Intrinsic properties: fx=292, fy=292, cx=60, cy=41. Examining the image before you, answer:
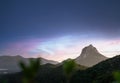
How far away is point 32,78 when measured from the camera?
98.9ft

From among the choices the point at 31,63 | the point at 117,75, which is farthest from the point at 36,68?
the point at 117,75

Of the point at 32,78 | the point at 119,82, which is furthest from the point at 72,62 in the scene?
the point at 119,82

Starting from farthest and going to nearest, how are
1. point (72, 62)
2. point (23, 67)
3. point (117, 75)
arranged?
point (72, 62) → point (23, 67) → point (117, 75)

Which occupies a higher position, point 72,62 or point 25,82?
point 72,62

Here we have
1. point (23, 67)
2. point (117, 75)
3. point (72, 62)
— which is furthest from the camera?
point (72, 62)

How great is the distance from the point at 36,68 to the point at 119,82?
8335 mm

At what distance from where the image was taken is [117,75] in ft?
86.5

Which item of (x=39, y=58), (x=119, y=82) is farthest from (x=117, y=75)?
(x=39, y=58)

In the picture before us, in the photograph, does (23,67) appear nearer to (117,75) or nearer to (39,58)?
(39,58)

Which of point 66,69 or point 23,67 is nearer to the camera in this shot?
point 23,67

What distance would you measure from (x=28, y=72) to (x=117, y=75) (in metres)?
9.12

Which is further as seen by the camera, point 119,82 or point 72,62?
point 72,62

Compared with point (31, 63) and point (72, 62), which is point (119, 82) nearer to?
point (31, 63)

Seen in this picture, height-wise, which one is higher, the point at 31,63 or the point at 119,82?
the point at 31,63
